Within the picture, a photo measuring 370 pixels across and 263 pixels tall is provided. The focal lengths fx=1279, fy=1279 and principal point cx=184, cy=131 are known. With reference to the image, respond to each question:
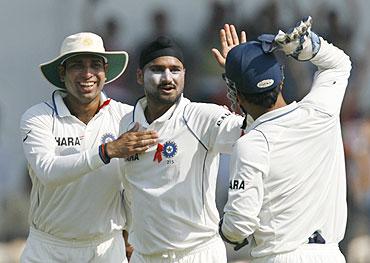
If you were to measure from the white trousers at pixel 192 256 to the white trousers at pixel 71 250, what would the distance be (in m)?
0.49

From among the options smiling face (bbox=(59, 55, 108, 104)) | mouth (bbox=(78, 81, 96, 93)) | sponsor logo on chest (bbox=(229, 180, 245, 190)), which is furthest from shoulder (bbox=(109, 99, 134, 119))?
sponsor logo on chest (bbox=(229, 180, 245, 190))

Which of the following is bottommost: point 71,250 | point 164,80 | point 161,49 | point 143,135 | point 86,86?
point 71,250

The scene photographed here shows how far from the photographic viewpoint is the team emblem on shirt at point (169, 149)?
6.66 meters

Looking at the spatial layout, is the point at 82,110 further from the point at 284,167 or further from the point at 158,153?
the point at 284,167

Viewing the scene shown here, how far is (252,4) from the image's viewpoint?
457 inches

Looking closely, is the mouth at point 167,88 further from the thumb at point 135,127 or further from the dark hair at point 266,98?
the dark hair at point 266,98

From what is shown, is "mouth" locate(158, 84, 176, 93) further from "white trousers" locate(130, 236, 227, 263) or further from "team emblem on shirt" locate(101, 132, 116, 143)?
"white trousers" locate(130, 236, 227, 263)

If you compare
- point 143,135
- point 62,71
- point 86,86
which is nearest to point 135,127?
point 143,135

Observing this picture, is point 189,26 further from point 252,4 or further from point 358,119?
point 358,119

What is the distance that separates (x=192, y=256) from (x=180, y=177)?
431mm

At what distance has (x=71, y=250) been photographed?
7266 millimetres

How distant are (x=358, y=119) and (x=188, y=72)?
160 centimetres

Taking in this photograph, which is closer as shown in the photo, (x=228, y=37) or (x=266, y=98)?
(x=266, y=98)

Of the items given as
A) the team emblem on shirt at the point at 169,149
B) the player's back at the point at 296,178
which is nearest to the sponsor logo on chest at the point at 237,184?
the player's back at the point at 296,178
